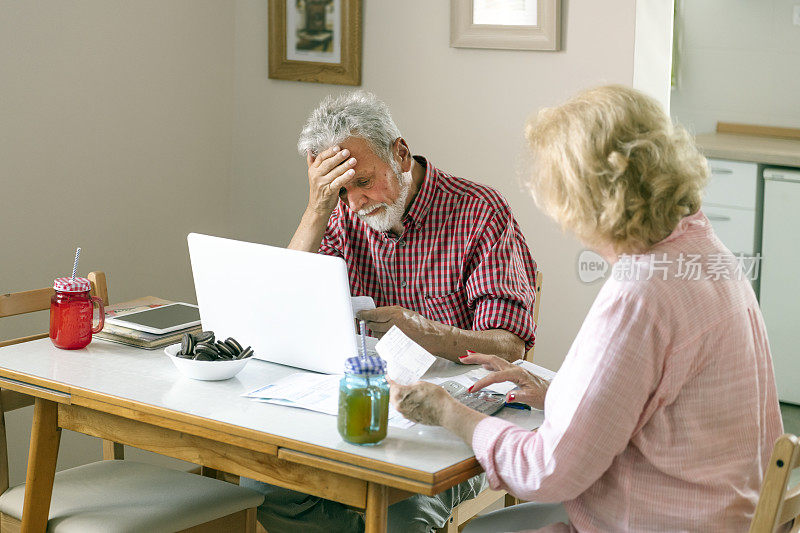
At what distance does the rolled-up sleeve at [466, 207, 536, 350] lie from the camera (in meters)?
2.18

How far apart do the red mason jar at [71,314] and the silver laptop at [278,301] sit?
243mm

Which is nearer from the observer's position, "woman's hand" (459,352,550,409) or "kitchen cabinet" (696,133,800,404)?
"woman's hand" (459,352,550,409)

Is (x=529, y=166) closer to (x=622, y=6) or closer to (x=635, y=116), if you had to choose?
(x=635, y=116)

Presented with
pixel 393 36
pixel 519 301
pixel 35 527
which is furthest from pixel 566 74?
pixel 35 527

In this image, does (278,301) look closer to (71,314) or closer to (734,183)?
(71,314)

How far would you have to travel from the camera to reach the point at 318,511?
6.91 feet

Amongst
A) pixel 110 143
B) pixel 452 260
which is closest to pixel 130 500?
pixel 452 260

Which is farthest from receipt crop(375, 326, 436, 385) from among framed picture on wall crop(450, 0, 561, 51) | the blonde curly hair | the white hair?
framed picture on wall crop(450, 0, 561, 51)

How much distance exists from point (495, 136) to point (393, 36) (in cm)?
52

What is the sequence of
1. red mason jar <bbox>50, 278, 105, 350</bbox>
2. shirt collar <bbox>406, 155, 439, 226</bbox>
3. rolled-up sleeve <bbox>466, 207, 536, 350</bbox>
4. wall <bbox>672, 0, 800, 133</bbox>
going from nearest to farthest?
red mason jar <bbox>50, 278, 105, 350</bbox>, rolled-up sleeve <bbox>466, 207, 536, 350</bbox>, shirt collar <bbox>406, 155, 439, 226</bbox>, wall <bbox>672, 0, 800, 133</bbox>

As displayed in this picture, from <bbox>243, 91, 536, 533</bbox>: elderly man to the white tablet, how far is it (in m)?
0.36

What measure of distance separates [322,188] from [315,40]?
4.04 ft

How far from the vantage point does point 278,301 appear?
1.82m

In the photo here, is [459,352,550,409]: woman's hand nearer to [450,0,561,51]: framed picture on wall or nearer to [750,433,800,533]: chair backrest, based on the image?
[750,433,800,533]: chair backrest
